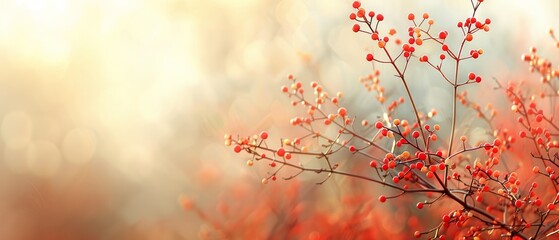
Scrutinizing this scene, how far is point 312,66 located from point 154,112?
3.90 ft

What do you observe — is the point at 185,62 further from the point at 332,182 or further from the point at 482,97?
the point at 482,97

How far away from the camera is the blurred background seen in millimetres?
3504

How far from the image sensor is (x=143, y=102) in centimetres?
382

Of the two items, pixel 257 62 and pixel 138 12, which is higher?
pixel 138 12

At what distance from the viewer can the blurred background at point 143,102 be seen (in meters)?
3.50

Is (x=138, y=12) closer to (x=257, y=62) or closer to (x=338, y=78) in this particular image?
(x=257, y=62)

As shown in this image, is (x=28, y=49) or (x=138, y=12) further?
(x=138, y=12)

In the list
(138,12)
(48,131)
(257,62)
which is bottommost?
(48,131)

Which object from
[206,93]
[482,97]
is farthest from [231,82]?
[482,97]

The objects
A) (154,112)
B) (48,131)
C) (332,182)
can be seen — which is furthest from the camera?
(154,112)

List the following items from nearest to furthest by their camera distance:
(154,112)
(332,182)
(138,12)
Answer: (332,182)
(154,112)
(138,12)

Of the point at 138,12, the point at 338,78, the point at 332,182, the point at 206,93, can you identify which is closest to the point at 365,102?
the point at 338,78

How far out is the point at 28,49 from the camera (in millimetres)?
3656

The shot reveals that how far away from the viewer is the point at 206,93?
3.91 meters
